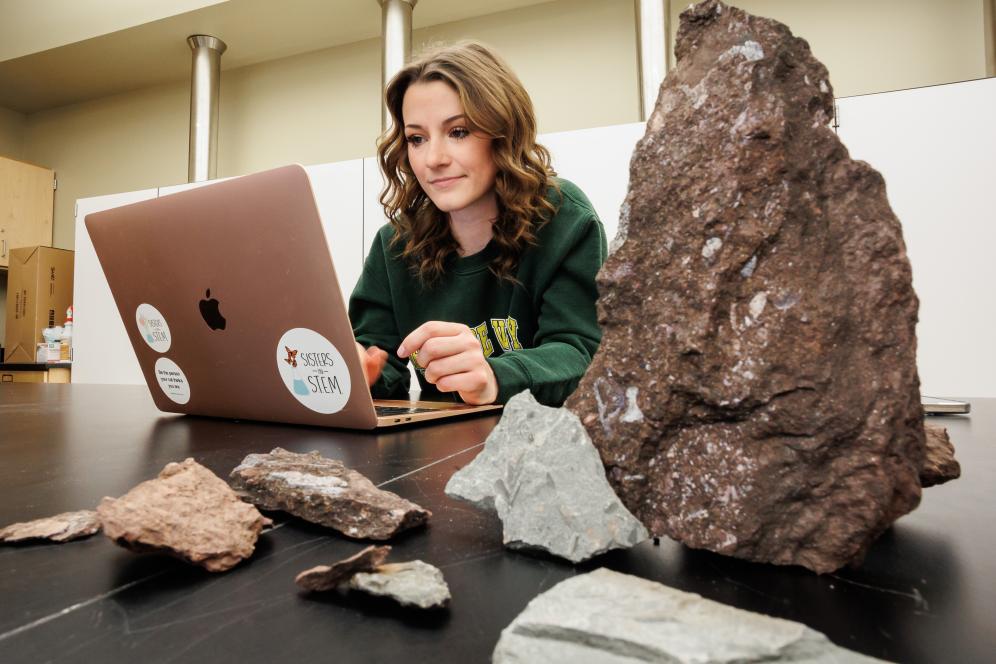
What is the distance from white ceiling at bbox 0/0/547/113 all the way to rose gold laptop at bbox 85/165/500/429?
9.40 ft

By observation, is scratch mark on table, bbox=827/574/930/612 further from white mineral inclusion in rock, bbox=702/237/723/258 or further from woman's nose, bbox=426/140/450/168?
woman's nose, bbox=426/140/450/168

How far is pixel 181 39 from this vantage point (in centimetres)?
364

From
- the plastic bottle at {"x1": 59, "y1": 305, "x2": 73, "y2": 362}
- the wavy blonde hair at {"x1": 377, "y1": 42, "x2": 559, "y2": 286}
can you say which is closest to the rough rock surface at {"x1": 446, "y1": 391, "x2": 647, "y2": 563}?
the wavy blonde hair at {"x1": 377, "y1": 42, "x2": 559, "y2": 286}

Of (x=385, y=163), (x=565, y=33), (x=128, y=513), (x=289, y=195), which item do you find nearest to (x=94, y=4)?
(x=565, y=33)

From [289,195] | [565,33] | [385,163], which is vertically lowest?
[289,195]

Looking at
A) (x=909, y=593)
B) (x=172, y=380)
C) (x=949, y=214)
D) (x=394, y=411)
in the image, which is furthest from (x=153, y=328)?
(x=949, y=214)

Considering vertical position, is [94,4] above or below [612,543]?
above

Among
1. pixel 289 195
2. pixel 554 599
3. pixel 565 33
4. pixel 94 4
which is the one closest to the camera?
pixel 554 599

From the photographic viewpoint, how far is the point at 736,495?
1.09 feet

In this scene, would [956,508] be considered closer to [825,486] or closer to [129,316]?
[825,486]

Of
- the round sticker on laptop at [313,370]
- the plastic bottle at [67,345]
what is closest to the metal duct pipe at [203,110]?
the plastic bottle at [67,345]

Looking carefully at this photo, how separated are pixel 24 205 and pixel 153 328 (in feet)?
15.5

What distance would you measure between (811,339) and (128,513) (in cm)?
39

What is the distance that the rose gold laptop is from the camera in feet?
2.30
